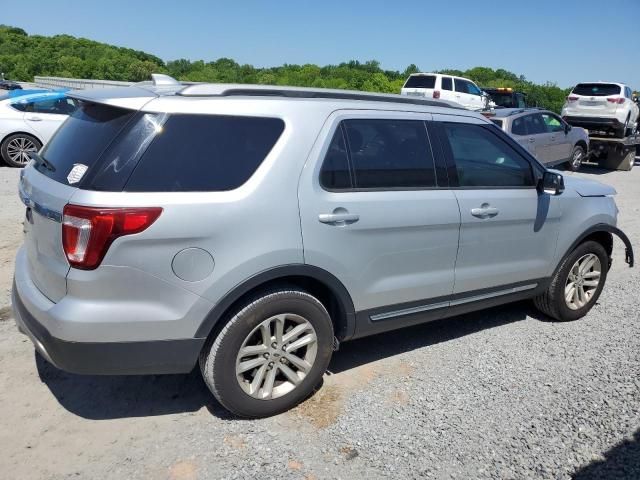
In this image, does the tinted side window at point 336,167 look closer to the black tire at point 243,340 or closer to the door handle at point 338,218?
the door handle at point 338,218

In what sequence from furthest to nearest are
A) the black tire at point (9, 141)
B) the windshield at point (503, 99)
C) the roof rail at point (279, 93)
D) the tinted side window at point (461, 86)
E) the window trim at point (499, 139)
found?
the windshield at point (503, 99) < the tinted side window at point (461, 86) < the black tire at point (9, 141) < the window trim at point (499, 139) < the roof rail at point (279, 93)

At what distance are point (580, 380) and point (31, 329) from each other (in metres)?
3.38

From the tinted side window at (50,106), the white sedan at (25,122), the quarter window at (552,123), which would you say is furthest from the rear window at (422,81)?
the white sedan at (25,122)

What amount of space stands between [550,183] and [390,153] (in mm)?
1454

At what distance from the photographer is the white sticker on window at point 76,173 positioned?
2623 millimetres

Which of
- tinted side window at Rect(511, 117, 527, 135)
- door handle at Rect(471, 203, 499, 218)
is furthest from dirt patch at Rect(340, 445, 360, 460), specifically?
tinted side window at Rect(511, 117, 527, 135)

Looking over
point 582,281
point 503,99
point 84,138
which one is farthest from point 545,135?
point 84,138

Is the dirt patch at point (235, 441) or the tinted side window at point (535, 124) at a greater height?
the tinted side window at point (535, 124)

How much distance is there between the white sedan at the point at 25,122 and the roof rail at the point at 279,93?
8407 millimetres

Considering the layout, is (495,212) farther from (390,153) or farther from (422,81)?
(422,81)

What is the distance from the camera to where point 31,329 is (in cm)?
278

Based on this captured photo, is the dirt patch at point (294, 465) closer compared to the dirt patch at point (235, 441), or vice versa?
the dirt patch at point (294, 465)

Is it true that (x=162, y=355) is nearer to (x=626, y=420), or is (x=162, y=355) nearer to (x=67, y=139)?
(x=67, y=139)


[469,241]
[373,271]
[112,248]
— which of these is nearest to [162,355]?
[112,248]
